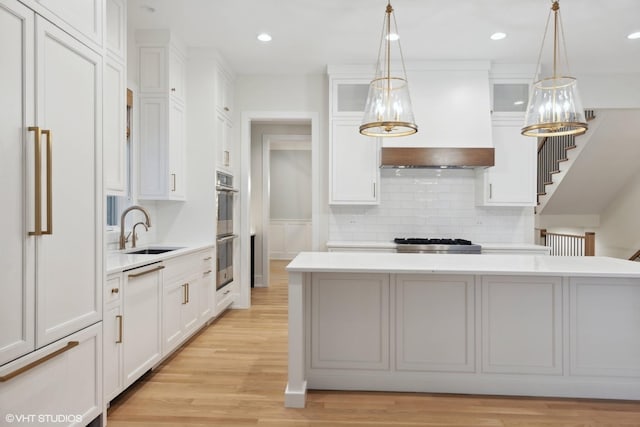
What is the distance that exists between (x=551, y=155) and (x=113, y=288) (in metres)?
7.70

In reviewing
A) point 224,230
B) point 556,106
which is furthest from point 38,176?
point 224,230

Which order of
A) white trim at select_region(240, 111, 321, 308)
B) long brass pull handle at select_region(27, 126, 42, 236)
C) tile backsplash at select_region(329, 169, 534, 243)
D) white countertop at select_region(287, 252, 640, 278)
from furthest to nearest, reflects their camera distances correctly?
white trim at select_region(240, 111, 321, 308) < tile backsplash at select_region(329, 169, 534, 243) < white countertop at select_region(287, 252, 640, 278) < long brass pull handle at select_region(27, 126, 42, 236)

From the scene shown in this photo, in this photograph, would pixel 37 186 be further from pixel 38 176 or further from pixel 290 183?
pixel 290 183

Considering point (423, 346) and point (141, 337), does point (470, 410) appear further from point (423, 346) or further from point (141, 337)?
point (141, 337)

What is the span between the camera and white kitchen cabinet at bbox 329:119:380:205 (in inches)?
183

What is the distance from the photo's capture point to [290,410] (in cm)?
243

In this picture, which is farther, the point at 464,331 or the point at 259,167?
the point at 259,167

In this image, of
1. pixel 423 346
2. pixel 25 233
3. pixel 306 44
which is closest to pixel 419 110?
pixel 306 44

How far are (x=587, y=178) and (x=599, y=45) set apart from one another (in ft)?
11.3

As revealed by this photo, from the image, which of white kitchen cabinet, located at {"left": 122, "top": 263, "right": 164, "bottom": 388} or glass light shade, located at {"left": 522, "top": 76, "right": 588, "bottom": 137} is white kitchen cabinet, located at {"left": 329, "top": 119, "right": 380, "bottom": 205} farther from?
white kitchen cabinet, located at {"left": 122, "top": 263, "right": 164, "bottom": 388}

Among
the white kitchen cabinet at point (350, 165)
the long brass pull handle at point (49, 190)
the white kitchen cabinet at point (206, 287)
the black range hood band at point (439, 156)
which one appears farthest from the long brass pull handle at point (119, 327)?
the black range hood band at point (439, 156)

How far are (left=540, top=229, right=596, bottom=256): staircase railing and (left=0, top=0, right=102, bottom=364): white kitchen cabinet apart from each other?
19.6 feet
